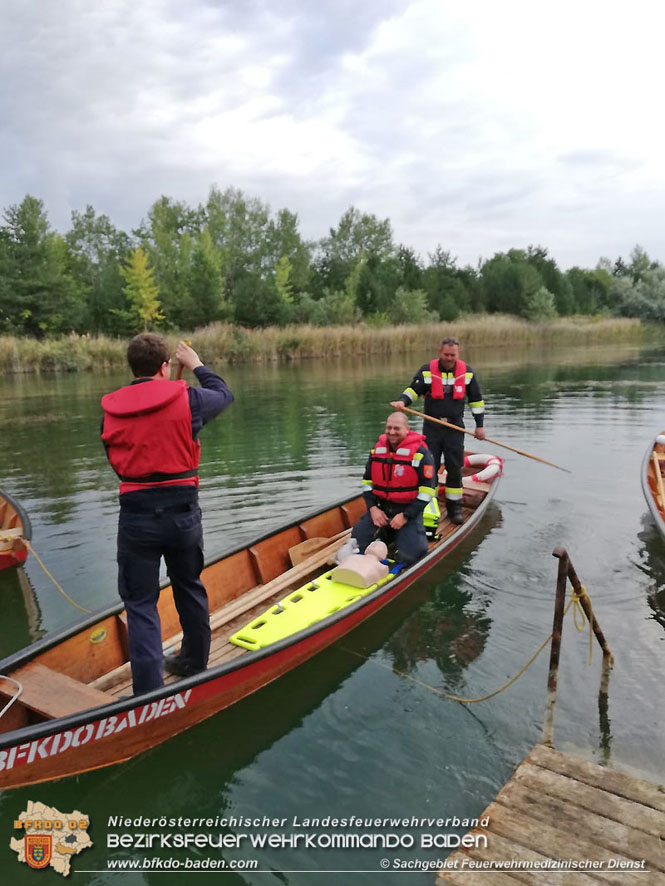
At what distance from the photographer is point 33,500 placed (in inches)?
388

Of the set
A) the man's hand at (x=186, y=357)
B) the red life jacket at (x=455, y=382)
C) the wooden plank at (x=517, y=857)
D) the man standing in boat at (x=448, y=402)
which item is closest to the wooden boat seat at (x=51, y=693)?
the man's hand at (x=186, y=357)

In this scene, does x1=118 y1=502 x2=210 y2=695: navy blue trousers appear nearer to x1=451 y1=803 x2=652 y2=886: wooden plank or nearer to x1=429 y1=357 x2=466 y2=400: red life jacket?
x1=451 y1=803 x2=652 y2=886: wooden plank

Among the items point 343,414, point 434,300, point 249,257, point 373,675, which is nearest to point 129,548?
point 373,675

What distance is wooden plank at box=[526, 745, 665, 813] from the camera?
129 inches

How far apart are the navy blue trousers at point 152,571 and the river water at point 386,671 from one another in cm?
71

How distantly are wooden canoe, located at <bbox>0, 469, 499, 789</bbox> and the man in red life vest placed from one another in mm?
262

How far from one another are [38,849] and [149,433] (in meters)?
2.32

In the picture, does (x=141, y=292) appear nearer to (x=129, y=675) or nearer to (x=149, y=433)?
(x=129, y=675)

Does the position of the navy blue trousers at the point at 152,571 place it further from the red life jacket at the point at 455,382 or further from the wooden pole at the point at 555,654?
the red life jacket at the point at 455,382

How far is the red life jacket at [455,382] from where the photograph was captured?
779cm

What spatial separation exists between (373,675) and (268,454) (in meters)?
7.83

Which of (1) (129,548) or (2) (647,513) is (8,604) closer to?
(1) (129,548)

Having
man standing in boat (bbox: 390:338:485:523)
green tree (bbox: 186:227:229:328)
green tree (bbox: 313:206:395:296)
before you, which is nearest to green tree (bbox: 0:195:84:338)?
green tree (bbox: 186:227:229:328)

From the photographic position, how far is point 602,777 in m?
3.42
